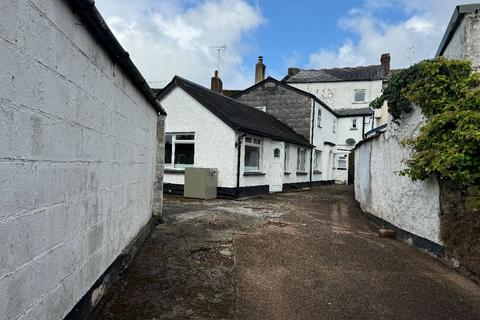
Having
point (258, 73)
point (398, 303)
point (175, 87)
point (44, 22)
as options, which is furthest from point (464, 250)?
point (258, 73)

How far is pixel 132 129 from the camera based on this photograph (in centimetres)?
531

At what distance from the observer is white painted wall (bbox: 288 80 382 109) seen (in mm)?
32625

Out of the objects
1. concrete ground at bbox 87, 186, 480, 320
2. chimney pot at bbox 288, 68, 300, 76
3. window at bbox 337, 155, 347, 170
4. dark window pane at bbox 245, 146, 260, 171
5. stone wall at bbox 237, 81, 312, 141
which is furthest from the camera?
chimney pot at bbox 288, 68, 300, 76

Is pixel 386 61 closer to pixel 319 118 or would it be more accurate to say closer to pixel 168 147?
pixel 319 118

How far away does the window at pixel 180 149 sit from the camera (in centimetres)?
1566

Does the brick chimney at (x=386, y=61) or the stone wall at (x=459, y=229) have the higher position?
the brick chimney at (x=386, y=61)

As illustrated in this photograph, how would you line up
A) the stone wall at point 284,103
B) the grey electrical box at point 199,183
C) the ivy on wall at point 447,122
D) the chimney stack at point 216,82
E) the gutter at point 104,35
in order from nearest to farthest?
the gutter at point 104,35, the ivy on wall at point 447,122, the grey electrical box at point 199,183, the stone wall at point 284,103, the chimney stack at point 216,82

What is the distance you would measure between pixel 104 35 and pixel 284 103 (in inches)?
812

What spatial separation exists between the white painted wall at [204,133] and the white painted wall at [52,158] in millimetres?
10321

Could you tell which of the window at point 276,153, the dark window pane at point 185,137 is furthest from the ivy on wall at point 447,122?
the window at point 276,153

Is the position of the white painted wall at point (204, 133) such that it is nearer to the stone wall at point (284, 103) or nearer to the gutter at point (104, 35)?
the stone wall at point (284, 103)

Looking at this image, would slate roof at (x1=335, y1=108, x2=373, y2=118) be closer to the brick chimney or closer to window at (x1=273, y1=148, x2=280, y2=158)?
the brick chimney

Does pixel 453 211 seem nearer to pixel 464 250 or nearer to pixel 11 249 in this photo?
pixel 464 250

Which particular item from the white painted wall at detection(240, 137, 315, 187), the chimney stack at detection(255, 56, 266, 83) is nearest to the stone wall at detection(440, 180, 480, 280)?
the white painted wall at detection(240, 137, 315, 187)
